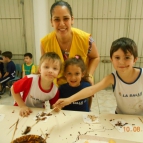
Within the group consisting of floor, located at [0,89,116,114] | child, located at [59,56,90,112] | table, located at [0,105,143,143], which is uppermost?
child, located at [59,56,90,112]

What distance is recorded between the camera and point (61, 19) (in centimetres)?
130

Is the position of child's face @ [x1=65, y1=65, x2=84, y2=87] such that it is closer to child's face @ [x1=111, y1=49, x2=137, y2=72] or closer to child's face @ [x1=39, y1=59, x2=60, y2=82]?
child's face @ [x1=39, y1=59, x2=60, y2=82]

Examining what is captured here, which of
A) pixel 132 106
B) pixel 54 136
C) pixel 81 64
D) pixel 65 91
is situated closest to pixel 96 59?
pixel 81 64

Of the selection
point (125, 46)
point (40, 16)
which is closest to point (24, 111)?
point (125, 46)

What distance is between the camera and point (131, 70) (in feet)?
3.79

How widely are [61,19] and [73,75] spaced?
47 centimetres

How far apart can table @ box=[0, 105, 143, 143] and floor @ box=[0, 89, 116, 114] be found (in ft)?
5.45

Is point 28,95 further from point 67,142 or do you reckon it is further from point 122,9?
point 122,9

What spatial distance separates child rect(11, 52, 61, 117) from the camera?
3.99 ft

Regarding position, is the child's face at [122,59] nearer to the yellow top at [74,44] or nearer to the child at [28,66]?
the yellow top at [74,44]
